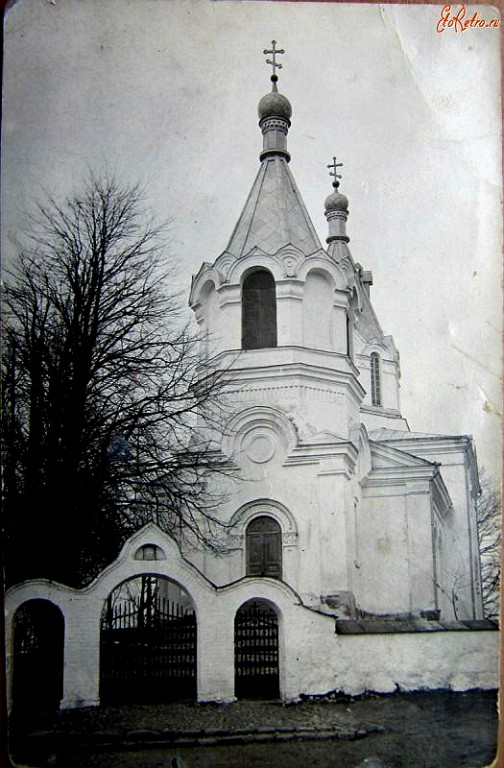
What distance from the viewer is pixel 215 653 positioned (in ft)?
20.3

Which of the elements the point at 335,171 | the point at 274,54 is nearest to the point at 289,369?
the point at 335,171

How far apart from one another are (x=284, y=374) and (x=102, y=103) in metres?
2.76

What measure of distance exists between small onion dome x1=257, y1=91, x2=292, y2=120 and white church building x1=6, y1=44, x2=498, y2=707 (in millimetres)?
12

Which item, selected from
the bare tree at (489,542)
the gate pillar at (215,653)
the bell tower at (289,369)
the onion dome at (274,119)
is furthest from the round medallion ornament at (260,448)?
the onion dome at (274,119)

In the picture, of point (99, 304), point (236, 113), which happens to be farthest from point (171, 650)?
point (236, 113)

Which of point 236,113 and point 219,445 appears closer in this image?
point 236,113

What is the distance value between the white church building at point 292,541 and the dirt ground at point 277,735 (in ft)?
0.53

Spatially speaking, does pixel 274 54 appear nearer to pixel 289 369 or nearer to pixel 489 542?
pixel 289 369

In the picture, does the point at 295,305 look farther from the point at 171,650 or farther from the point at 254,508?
the point at 171,650

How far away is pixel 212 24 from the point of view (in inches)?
233

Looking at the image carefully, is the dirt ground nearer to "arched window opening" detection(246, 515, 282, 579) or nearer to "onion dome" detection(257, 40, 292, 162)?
"arched window opening" detection(246, 515, 282, 579)

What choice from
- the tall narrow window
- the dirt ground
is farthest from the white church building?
the tall narrow window

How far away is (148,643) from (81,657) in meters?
0.65

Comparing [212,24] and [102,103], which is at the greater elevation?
[212,24]
